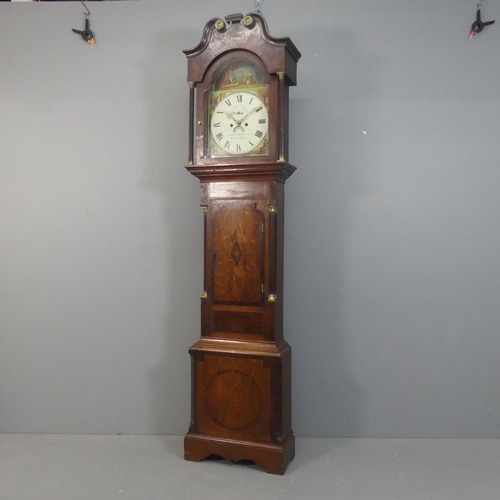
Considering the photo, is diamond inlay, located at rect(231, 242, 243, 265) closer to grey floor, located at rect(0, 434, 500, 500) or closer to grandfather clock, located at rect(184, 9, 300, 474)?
grandfather clock, located at rect(184, 9, 300, 474)

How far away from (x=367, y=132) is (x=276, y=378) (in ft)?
4.87

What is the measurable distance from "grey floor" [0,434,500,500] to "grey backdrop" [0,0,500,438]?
14 centimetres

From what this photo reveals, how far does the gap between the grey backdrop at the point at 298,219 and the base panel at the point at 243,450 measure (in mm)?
384

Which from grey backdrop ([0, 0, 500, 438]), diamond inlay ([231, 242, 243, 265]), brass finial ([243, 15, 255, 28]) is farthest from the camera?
grey backdrop ([0, 0, 500, 438])

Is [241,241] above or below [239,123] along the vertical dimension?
below

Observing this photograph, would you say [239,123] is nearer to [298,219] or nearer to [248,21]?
[248,21]

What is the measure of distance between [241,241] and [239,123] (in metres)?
0.60

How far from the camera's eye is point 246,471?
2572mm

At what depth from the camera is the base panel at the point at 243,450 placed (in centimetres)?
254

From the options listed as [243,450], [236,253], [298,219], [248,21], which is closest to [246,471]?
[243,450]

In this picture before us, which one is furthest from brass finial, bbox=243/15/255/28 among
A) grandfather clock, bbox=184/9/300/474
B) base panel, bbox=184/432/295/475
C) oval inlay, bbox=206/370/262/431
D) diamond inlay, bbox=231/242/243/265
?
base panel, bbox=184/432/295/475

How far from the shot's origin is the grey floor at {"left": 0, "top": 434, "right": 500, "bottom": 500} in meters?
2.36

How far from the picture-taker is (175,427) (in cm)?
304

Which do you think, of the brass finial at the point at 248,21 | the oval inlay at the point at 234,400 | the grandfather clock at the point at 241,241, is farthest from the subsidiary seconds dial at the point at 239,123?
the oval inlay at the point at 234,400
